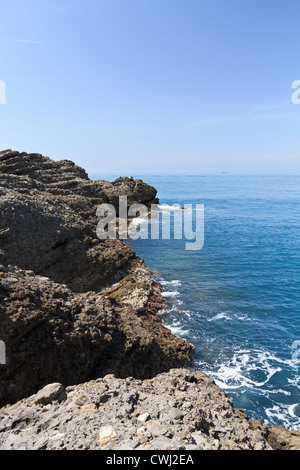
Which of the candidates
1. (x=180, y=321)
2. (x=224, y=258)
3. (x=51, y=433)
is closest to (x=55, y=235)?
(x=180, y=321)

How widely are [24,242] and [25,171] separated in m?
27.4

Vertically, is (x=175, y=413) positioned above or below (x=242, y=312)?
above

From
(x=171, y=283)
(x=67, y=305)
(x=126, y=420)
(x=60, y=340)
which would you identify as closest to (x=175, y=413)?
(x=126, y=420)

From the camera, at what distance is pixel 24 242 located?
21609 mm

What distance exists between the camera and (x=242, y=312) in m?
24.9

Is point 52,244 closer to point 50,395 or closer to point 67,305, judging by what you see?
point 67,305

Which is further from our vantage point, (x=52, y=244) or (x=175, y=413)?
(x=52, y=244)

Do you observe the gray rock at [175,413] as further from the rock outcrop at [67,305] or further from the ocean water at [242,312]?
the ocean water at [242,312]

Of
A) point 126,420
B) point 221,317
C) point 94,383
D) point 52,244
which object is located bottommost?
point 221,317

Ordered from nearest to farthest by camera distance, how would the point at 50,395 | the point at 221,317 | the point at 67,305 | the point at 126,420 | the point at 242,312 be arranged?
1. the point at 126,420
2. the point at 50,395
3. the point at 67,305
4. the point at 221,317
5. the point at 242,312

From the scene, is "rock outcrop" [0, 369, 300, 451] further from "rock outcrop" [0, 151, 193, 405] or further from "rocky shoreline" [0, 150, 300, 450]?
"rock outcrop" [0, 151, 193, 405]

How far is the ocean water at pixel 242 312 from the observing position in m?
16.8

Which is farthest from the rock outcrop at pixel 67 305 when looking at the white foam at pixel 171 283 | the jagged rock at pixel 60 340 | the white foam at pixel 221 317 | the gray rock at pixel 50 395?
the white foam at pixel 221 317

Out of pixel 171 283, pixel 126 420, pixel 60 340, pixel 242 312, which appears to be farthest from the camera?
pixel 171 283
